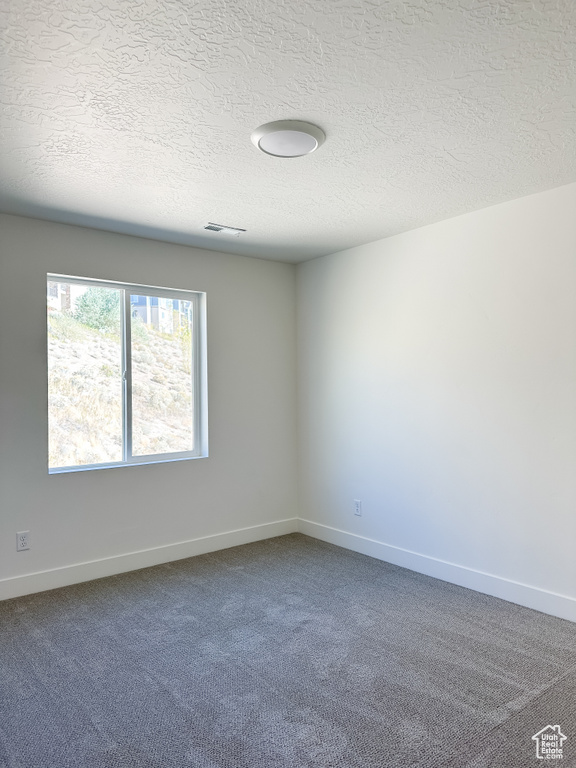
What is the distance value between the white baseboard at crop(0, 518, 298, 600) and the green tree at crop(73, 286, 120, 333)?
5.55 ft

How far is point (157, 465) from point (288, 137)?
103 inches

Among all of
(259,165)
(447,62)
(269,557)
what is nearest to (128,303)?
(259,165)

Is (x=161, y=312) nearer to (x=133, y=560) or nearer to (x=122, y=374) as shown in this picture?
(x=122, y=374)

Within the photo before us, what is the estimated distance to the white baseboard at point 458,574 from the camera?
9.71 ft

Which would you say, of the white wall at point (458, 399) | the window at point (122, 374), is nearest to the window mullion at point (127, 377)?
the window at point (122, 374)

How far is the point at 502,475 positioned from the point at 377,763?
191 centimetres

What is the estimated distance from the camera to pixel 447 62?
179cm

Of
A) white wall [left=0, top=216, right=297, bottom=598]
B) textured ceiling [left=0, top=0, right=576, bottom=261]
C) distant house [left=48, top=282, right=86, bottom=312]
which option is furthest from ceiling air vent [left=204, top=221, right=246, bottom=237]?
distant house [left=48, top=282, right=86, bottom=312]

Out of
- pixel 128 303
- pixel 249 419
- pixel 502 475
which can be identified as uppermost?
pixel 128 303

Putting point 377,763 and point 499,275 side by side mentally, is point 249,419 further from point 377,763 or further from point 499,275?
point 377,763

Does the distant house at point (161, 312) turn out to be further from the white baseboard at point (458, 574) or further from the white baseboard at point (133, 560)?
the white baseboard at point (458, 574)

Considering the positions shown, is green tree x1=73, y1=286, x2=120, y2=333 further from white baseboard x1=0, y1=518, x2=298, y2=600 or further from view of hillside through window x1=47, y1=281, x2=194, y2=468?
white baseboard x1=0, y1=518, x2=298, y2=600

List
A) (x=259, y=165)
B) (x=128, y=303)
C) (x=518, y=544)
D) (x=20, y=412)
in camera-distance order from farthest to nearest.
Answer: (x=128, y=303) → (x=20, y=412) → (x=518, y=544) → (x=259, y=165)

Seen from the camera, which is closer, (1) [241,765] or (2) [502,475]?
(1) [241,765]
